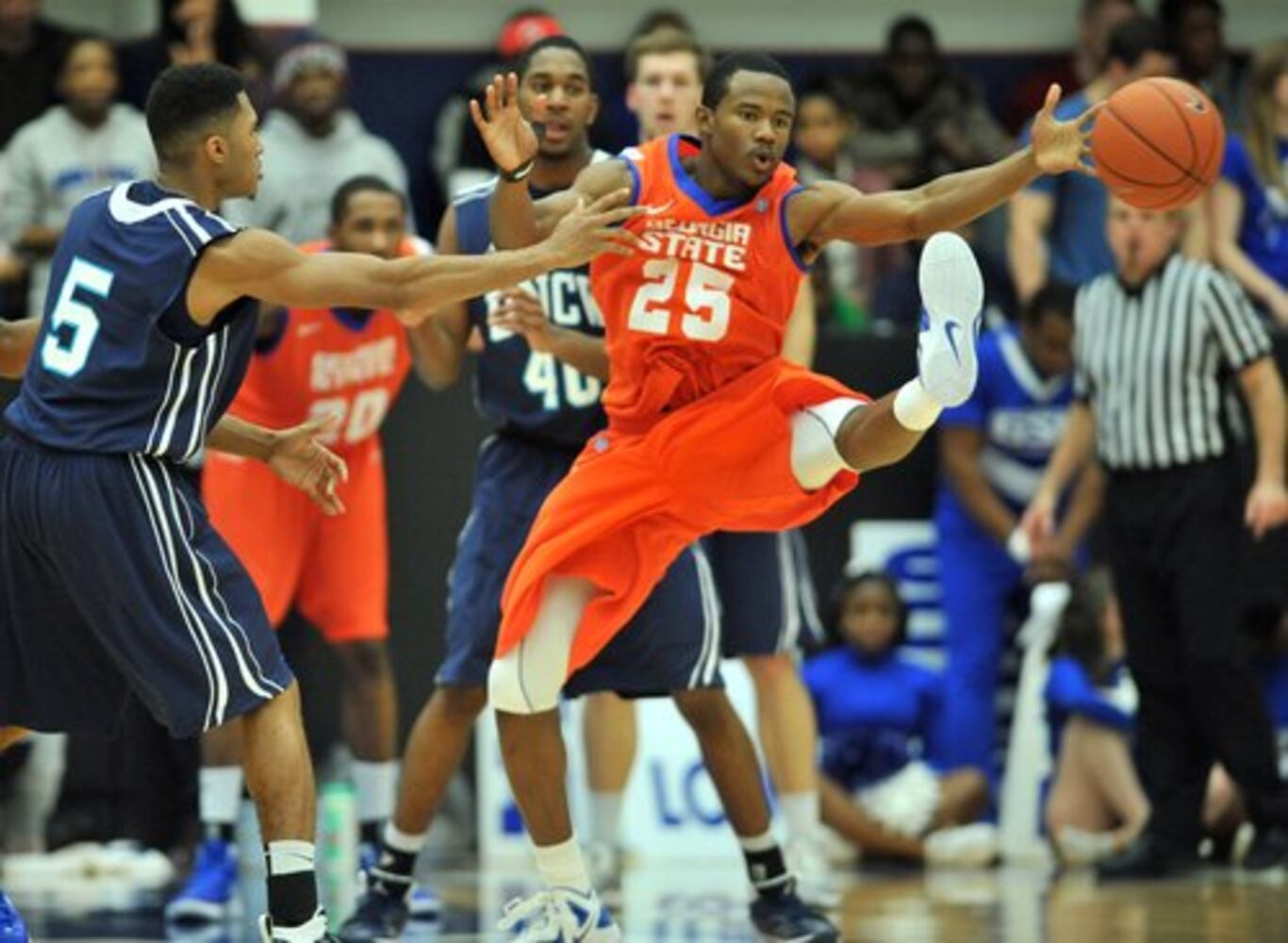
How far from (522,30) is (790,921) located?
671cm

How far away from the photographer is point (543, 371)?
7.86 m

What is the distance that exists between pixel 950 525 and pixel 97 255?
17.2 ft

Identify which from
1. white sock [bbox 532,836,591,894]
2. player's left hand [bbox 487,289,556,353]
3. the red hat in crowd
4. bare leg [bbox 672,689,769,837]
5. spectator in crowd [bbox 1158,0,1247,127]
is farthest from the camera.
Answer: spectator in crowd [bbox 1158,0,1247,127]

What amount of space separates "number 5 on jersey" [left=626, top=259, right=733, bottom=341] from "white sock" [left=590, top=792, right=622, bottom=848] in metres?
2.79

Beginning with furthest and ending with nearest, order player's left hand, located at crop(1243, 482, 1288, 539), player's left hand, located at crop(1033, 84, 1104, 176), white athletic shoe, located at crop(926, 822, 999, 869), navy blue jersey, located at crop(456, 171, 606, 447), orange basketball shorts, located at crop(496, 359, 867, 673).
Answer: white athletic shoe, located at crop(926, 822, 999, 869) → player's left hand, located at crop(1243, 482, 1288, 539) → navy blue jersey, located at crop(456, 171, 606, 447) → orange basketball shorts, located at crop(496, 359, 867, 673) → player's left hand, located at crop(1033, 84, 1104, 176)

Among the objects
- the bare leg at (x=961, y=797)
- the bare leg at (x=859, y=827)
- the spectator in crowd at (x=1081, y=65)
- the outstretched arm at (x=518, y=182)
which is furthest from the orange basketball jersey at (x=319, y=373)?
the spectator in crowd at (x=1081, y=65)

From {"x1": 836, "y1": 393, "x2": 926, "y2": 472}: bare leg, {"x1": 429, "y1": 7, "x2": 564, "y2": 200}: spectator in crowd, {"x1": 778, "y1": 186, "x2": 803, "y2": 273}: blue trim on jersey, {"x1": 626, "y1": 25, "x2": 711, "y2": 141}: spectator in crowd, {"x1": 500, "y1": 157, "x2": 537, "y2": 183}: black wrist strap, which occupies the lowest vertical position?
{"x1": 836, "y1": 393, "x2": 926, "y2": 472}: bare leg

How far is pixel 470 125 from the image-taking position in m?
12.9

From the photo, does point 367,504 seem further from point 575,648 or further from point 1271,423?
point 1271,423

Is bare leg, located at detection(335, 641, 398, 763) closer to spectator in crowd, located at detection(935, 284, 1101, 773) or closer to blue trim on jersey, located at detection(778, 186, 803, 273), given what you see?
spectator in crowd, located at detection(935, 284, 1101, 773)

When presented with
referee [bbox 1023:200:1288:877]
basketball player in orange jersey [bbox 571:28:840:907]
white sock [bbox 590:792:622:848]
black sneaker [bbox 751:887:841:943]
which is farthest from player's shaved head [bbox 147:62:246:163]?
referee [bbox 1023:200:1288:877]

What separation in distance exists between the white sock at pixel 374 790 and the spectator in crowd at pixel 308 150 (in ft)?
8.70

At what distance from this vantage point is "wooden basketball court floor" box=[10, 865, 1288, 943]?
7934 millimetres

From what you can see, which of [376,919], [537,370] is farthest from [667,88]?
[376,919]
